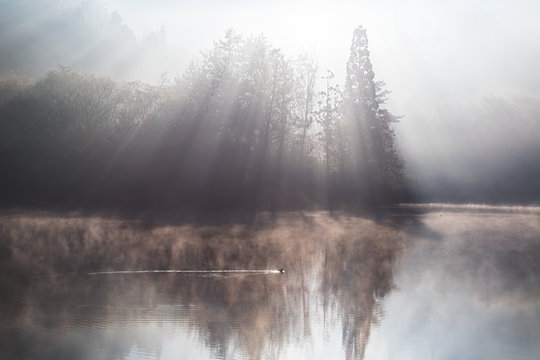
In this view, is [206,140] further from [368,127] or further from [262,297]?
[262,297]

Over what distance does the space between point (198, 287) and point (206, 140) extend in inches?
1406

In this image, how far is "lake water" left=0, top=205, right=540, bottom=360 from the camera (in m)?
9.28

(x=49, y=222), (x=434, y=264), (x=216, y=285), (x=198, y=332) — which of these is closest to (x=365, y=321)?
(x=198, y=332)

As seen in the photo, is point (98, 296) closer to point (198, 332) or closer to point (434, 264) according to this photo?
point (198, 332)

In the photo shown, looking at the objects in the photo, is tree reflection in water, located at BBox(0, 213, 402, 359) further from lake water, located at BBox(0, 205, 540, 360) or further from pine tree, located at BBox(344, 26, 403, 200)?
pine tree, located at BBox(344, 26, 403, 200)

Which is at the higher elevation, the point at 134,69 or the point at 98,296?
the point at 134,69

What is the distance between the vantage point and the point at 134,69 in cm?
10662

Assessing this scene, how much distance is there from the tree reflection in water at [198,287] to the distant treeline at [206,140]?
60.1 feet

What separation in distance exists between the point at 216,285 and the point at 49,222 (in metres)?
20.0

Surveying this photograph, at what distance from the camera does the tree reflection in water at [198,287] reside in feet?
32.4

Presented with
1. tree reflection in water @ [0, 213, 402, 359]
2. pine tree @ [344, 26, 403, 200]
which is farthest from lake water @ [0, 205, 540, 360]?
pine tree @ [344, 26, 403, 200]

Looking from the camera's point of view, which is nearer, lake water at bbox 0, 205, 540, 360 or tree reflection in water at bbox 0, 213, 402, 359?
lake water at bbox 0, 205, 540, 360

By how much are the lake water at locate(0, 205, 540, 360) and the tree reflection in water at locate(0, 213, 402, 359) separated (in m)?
0.05

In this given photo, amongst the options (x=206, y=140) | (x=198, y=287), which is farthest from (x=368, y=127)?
(x=198, y=287)
